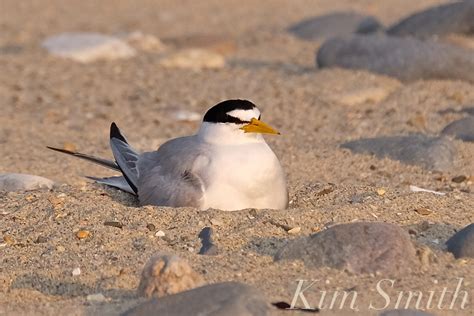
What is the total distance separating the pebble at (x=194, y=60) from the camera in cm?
932

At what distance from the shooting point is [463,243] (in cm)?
423

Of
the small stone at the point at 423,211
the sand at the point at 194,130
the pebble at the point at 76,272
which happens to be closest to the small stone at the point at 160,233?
the sand at the point at 194,130

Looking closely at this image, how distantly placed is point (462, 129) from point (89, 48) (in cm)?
410

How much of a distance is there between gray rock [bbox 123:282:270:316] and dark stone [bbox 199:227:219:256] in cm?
74

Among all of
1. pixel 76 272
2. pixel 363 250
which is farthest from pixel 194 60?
pixel 363 250

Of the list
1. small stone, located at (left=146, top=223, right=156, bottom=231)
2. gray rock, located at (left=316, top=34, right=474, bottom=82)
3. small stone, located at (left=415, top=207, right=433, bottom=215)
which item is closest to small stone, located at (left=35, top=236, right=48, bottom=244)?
small stone, located at (left=146, top=223, right=156, bottom=231)

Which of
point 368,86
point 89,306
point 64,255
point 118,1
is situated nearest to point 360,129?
point 368,86

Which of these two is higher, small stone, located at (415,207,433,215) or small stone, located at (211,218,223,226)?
small stone, located at (211,218,223,226)

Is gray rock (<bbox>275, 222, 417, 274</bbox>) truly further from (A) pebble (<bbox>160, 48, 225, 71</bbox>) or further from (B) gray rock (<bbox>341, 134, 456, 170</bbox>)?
(A) pebble (<bbox>160, 48, 225, 71</bbox>)

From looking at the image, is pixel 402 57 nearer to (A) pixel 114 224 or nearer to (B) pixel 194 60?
(B) pixel 194 60

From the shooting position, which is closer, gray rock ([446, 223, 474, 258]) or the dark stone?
gray rock ([446, 223, 474, 258])

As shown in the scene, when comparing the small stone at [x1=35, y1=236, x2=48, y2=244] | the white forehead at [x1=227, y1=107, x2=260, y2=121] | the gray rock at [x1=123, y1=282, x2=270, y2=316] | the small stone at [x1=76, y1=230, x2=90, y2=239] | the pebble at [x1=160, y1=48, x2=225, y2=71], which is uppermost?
the white forehead at [x1=227, y1=107, x2=260, y2=121]

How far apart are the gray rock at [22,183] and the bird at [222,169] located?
0.61m

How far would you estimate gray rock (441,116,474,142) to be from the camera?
21.6ft
